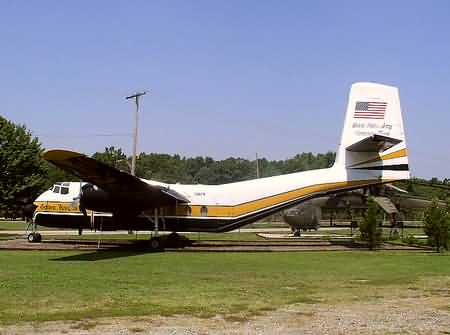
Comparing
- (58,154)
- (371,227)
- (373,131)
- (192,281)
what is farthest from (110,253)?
(373,131)

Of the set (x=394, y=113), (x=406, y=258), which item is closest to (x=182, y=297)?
(x=406, y=258)

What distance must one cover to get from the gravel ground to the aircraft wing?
10.5 m

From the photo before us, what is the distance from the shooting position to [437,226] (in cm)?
2220

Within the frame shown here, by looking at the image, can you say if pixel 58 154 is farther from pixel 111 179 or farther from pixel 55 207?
pixel 55 207

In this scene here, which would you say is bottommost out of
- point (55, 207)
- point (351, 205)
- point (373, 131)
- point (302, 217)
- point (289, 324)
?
point (289, 324)

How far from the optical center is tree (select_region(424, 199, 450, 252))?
22156 millimetres

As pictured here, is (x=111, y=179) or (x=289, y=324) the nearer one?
(x=289, y=324)

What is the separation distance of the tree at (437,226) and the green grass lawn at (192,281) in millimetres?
1616

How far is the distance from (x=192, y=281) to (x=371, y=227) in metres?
12.8

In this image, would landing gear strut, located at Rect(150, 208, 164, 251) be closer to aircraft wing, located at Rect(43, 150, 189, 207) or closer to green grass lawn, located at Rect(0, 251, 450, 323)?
aircraft wing, located at Rect(43, 150, 189, 207)

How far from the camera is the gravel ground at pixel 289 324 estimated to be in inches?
318

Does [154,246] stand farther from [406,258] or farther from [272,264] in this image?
[406,258]

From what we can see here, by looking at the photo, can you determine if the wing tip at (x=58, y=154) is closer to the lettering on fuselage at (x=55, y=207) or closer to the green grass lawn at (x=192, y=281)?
the green grass lawn at (x=192, y=281)

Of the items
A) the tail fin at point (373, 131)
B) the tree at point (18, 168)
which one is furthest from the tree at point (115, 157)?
the tail fin at point (373, 131)
